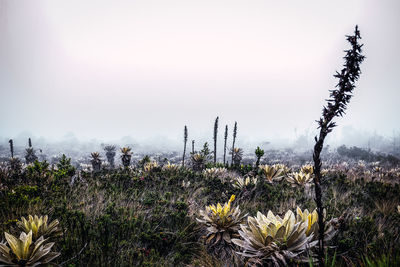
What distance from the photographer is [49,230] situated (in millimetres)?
2902

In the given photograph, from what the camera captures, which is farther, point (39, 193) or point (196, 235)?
point (39, 193)

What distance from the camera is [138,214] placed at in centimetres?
426

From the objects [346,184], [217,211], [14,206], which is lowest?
[346,184]

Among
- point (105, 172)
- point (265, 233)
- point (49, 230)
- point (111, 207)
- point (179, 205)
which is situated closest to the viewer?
point (265, 233)

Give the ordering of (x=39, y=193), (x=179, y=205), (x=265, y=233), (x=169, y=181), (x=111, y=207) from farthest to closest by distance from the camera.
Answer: (x=169, y=181)
(x=39, y=193)
(x=179, y=205)
(x=111, y=207)
(x=265, y=233)

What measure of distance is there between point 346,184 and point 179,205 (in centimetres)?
657

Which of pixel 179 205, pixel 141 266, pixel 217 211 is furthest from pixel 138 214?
pixel 217 211

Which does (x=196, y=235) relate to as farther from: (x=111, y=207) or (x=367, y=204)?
(x=367, y=204)

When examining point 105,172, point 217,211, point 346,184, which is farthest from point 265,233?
point 105,172

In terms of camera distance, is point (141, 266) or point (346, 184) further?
point (346, 184)

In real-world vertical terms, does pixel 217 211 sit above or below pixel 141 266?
above

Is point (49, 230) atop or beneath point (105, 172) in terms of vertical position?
atop

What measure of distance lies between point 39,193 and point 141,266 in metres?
4.05

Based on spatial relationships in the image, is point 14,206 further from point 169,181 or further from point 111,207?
point 169,181
